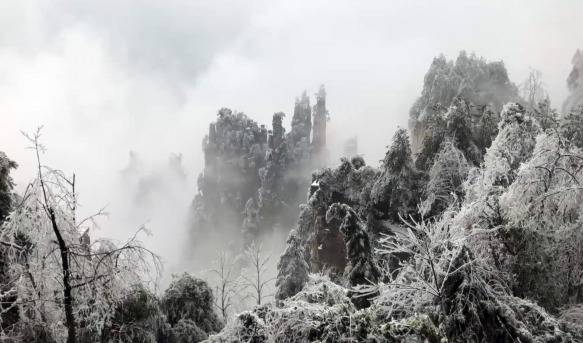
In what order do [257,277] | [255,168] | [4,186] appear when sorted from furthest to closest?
[255,168]
[257,277]
[4,186]

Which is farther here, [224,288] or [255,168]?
[255,168]

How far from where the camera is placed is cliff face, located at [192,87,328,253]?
68.4 m

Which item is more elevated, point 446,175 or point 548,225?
point 446,175

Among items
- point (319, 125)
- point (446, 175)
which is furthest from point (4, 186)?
point (319, 125)

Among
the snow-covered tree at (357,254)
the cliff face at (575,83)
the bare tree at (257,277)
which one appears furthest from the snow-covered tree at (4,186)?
the cliff face at (575,83)

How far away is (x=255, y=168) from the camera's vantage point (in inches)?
2879

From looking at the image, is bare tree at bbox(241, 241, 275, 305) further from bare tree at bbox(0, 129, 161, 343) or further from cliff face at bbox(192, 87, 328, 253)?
bare tree at bbox(0, 129, 161, 343)

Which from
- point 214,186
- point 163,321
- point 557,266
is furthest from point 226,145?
point 557,266

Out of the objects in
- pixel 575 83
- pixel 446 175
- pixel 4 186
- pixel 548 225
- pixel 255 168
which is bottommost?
pixel 548 225

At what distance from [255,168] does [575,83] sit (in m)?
44.9

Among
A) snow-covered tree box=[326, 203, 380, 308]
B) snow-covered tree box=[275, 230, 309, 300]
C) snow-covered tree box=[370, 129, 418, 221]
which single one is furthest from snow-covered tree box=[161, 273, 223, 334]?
snow-covered tree box=[370, 129, 418, 221]

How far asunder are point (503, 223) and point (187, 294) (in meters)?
14.9

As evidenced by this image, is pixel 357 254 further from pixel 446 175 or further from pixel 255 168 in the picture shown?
pixel 255 168

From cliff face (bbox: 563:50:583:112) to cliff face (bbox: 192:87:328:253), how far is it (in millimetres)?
36339
